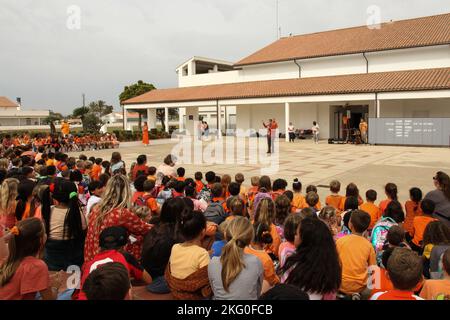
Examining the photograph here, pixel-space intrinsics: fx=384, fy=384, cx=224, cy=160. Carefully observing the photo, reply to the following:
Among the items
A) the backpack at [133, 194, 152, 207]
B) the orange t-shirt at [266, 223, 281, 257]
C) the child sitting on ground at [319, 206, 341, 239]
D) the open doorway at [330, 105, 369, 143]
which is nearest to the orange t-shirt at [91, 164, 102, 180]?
the backpack at [133, 194, 152, 207]

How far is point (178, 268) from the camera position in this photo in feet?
10.9

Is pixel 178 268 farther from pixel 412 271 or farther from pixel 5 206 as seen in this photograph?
pixel 5 206

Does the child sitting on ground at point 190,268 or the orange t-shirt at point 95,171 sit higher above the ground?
the orange t-shirt at point 95,171

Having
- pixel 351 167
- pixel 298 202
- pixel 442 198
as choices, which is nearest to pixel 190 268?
pixel 298 202

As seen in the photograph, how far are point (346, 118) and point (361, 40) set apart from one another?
309 inches

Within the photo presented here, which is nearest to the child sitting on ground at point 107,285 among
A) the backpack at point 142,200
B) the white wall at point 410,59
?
the backpack at point 142,200

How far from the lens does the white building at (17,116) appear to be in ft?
232

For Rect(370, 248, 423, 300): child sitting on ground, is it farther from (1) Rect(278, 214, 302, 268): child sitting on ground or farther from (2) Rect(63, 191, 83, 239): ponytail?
(2) Rect(63, 191, 83, 239): ponytail

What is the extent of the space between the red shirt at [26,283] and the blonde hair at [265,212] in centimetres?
236

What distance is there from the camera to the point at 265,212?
455 cm

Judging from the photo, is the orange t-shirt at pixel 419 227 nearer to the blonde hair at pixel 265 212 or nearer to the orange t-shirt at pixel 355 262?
the orange t-shirt at pixel 355 262

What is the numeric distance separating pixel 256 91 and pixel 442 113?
13.2 meters

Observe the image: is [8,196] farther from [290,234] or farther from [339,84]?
[339,84]

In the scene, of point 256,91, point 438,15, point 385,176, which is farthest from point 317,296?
point 438,15
